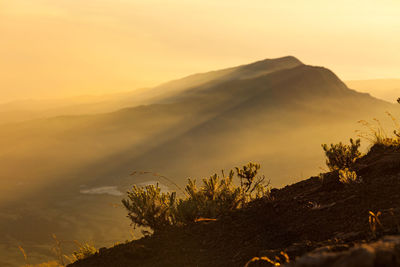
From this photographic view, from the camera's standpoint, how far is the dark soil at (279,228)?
4.45 meters

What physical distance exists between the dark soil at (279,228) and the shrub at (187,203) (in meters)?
0.39

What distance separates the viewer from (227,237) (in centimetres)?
522

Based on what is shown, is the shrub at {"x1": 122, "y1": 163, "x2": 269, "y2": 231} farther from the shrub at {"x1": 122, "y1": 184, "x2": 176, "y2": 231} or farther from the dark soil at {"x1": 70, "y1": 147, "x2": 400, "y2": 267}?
the dark soil at {"x1": 70, "y1": 147, "x2": 400, "y2": 267}

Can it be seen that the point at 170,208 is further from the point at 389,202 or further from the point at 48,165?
the point at 48,165

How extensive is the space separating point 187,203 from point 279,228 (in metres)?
1.70

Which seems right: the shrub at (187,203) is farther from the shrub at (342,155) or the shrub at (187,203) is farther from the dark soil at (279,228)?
the shrub at (342,155)

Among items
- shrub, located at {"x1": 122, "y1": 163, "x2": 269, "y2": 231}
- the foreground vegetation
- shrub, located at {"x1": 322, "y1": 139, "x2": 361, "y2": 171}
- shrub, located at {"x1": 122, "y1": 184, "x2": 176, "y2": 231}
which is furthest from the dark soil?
shrub, located at {"x1": 322, "y1": 139, "x2": 361, "y2": 171}

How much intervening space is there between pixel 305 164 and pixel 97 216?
75530 millimetres

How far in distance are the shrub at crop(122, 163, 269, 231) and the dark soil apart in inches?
15.3

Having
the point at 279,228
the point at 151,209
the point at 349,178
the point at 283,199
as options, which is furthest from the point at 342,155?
the point at 151,209

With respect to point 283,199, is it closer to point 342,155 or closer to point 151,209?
point 342,155

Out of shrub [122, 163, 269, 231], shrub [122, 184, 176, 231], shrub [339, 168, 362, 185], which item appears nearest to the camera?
Result: shrub [339, 168, 362, 185]

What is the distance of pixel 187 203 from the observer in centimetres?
647

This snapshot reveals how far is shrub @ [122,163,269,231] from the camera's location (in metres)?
6.35
